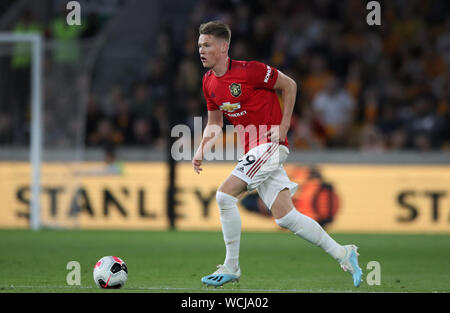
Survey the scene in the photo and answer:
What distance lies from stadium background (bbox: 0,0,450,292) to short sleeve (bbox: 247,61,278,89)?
3.72 meters

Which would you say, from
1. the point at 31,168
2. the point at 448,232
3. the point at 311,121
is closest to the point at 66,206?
the point at 31,168

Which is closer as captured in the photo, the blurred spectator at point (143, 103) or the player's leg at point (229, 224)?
the player's leg at point (229, 224)

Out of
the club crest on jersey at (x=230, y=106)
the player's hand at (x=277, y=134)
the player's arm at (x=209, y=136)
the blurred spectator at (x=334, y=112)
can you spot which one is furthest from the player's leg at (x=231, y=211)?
the blurred spectator at (x=334, y=112)

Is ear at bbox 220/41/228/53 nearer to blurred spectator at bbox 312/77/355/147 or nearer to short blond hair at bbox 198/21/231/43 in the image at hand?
short blond hair at bbox 198/21/231/43

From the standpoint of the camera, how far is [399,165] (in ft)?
46.2

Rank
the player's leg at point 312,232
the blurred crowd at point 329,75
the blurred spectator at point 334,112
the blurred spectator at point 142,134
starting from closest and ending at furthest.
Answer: the player's leg at point 312,232
the blurred crowd at point 329,75
the blurred spectator at point 334,112
the blurred spectator at point 142,134

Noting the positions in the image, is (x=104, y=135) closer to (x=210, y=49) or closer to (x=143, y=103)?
(x=143, y=103)

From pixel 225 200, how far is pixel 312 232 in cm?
70

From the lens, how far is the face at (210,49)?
7.03 m

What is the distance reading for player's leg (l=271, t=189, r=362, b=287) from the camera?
6.95 meters

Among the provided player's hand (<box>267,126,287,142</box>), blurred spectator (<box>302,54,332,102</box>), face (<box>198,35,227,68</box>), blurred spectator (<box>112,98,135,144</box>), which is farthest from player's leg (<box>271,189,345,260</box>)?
blurred spectator (<box>302,54,332,102</box>)

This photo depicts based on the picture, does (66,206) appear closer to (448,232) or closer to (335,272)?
(448,232)

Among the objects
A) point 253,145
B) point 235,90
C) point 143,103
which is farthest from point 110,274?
point 143,103

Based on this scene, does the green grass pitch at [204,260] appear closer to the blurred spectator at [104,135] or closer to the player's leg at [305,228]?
the player's leg at [305,228]
